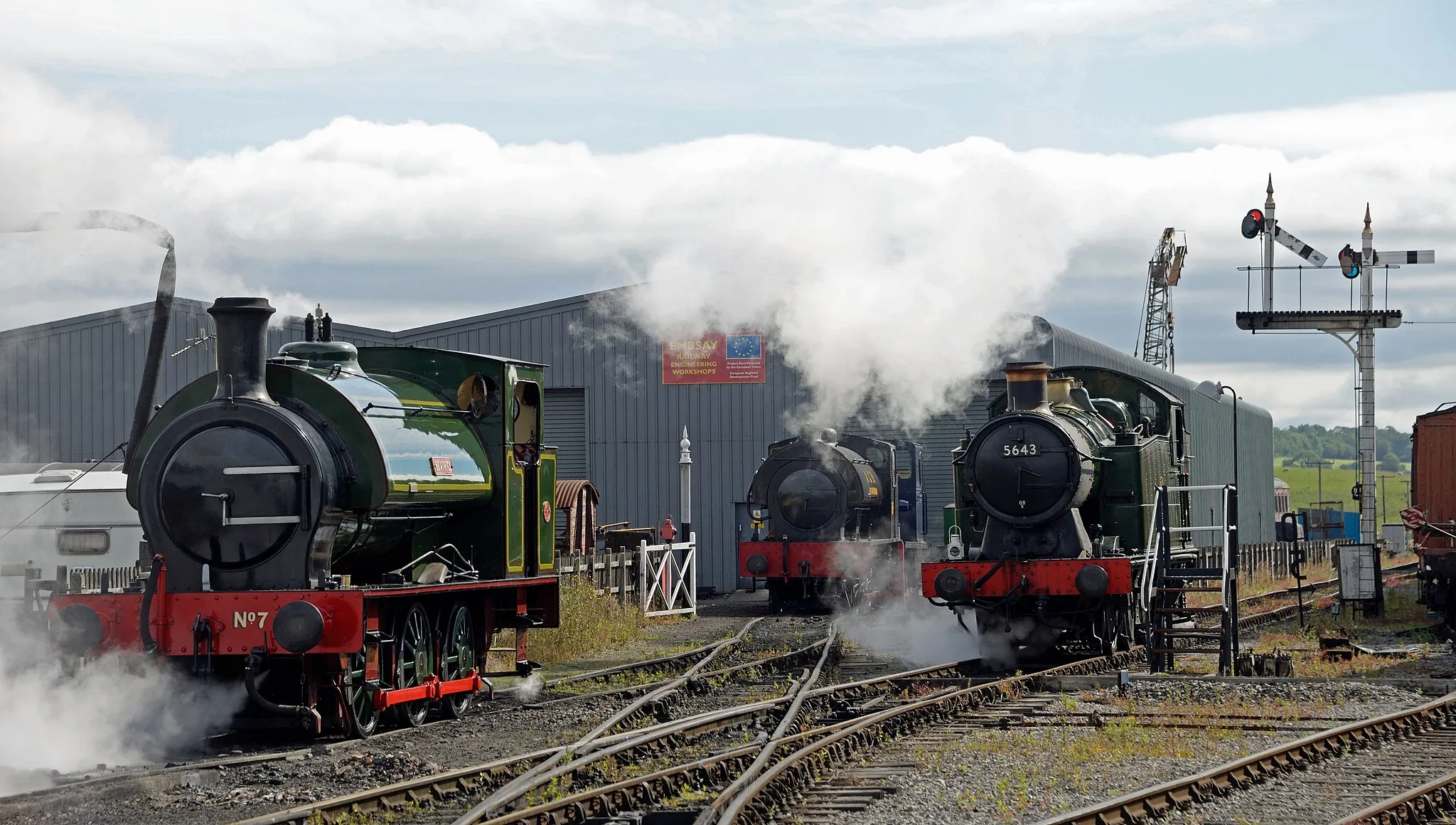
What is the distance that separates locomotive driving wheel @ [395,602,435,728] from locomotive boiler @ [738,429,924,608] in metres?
12.8

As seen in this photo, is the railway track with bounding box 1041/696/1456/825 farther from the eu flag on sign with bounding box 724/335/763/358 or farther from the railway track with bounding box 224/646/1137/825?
the eu flag on sign with bounding box 724/335/763/358

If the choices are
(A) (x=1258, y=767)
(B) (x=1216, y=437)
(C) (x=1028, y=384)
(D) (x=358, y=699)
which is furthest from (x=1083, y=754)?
(B) (x=1216, y=437)

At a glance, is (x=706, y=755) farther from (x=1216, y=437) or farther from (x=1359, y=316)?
(x=1216, y=437)

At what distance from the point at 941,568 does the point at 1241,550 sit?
20773 millimetres

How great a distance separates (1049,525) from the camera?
52.0 feet

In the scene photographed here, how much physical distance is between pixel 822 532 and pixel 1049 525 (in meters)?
9.09

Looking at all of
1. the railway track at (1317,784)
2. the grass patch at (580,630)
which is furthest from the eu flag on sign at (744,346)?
the railway track at (1317,784)

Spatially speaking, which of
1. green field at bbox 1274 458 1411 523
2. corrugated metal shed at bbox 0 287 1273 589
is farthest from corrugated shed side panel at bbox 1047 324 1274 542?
green field at bbox 1274 458 1411 523

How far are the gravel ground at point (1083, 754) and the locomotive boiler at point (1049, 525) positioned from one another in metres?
2.35

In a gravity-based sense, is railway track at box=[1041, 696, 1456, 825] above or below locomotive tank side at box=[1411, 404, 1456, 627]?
below

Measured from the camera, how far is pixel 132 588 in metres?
11.1

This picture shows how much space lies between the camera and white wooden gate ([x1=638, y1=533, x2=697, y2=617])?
24016 mm

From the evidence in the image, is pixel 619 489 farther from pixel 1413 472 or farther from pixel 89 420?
pixel 1413 472

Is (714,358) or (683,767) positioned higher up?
(714,358)
